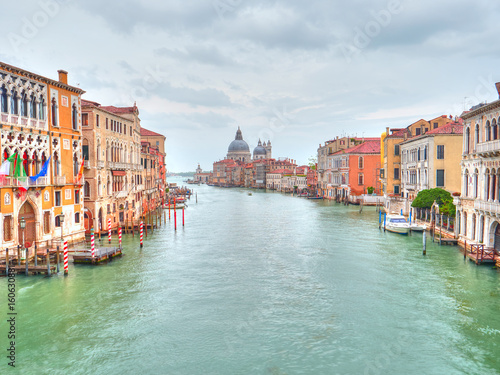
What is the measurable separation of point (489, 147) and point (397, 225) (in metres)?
13.2

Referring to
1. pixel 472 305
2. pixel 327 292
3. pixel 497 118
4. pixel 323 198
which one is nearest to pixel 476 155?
pixel 497 118

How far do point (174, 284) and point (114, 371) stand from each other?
7.93 metres

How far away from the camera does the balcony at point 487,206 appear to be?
817 inches

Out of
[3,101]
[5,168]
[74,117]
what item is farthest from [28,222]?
[74,117]

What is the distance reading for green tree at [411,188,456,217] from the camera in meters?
29.7

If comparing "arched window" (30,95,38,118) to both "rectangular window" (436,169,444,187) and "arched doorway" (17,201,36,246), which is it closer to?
"arched doorway" (17,201,36,246)

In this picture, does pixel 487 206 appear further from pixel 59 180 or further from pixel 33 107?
pixel 33 107

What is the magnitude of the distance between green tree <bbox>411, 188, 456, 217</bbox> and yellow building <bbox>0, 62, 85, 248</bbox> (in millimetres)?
24845

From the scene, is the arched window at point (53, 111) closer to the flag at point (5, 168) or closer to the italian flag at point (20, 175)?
the italian flag at point (20, 175)

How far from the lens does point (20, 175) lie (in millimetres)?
21000

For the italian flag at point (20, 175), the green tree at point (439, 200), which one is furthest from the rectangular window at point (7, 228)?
the green tree at point (439, 200)

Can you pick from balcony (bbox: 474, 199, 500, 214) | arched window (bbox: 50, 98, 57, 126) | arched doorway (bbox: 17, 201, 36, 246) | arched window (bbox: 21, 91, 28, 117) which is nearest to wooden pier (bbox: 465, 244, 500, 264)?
balcony (bbox: 474, 199, 500, 214)

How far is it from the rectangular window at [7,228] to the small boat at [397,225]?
2690cm

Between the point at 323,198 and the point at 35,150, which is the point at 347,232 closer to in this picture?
the point at 35,150
